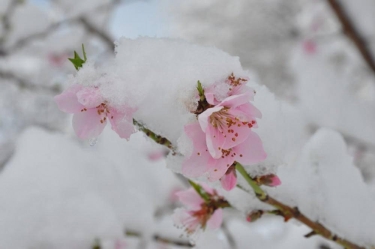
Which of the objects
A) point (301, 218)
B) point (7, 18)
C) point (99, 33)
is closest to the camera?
point (301, 218)

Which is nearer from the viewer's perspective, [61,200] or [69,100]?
[69,100]

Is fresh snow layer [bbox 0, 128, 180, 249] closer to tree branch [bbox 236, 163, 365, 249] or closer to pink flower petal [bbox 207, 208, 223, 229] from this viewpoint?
pink flower petal [bbox 207, 208, 223, 229]

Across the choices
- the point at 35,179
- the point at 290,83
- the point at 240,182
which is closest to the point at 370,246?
the point at 240,182

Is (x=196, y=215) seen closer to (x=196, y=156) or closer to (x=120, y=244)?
(x=196, y=156)

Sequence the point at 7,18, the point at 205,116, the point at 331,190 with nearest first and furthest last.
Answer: the point at 205,116, the point at 331,190, the point at 7,18

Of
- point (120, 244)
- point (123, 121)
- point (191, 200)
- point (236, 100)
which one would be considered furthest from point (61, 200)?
point (236, 100)

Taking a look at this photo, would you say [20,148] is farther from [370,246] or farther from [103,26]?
[103,26]

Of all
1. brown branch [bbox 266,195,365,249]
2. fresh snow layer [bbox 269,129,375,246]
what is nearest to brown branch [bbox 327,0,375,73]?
fresh snow layer [bbox 269,129,375,246]
